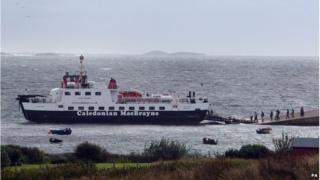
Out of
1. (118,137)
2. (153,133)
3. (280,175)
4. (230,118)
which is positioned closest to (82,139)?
(118,137)

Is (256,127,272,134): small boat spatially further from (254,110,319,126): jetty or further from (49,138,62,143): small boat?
(49,138,62,143): small boat

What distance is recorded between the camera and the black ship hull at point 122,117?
62.1 m

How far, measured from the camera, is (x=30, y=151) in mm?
31375

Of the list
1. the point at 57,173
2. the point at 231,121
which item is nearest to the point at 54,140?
the point at 231,121

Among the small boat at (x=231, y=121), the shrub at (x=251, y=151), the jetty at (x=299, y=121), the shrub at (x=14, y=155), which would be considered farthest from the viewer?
the small boat at (x=231, y=121)

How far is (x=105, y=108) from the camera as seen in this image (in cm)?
6306

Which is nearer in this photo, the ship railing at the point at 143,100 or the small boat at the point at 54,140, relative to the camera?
the small boat at the point at 54,140

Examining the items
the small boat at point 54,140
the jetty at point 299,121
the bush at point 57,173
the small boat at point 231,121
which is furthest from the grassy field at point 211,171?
the small boat at point 231,121

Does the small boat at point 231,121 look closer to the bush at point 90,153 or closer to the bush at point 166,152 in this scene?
the bush at point 90,153

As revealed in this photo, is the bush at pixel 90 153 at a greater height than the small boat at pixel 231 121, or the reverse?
the bush at pixel 90 153

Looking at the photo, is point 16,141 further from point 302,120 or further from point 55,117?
point 302,120

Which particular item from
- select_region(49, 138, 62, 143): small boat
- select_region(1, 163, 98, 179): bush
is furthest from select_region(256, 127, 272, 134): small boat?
select_region(1, 163, 98, 179): bush

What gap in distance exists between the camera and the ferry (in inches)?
2450

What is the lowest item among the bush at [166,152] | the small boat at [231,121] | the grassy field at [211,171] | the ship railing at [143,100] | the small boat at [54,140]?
the small boat at [54,140]
